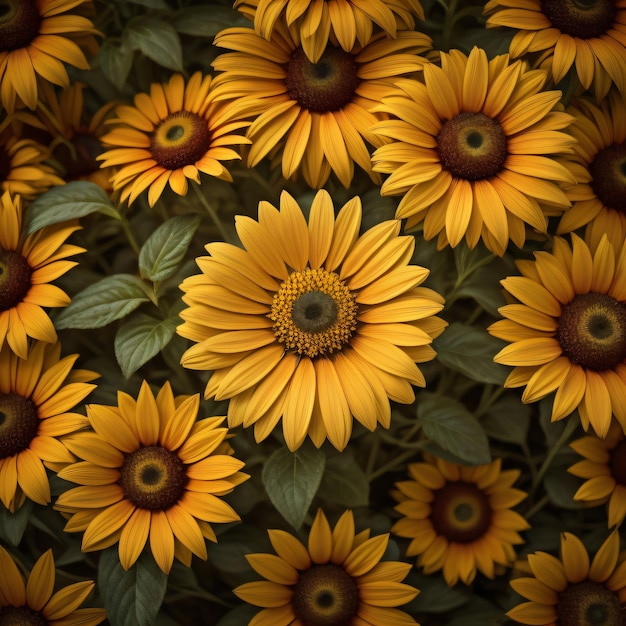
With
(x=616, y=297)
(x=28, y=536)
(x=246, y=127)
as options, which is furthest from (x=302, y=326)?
(x=28, y=536)

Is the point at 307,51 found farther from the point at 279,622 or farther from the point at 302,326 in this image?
the point at 279,622

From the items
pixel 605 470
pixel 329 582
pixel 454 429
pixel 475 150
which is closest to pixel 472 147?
pixel 475 150

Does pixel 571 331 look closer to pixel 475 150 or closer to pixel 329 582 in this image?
pixel 475 150

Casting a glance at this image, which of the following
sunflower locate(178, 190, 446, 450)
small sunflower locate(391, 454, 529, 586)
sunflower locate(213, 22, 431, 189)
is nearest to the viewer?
sunflower locate(178, 190, 446, 450)

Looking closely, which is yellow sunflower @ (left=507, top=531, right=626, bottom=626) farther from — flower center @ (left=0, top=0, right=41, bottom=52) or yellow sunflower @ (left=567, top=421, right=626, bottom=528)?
flower center @ (left=0, top=0, right=41, bottom=52)

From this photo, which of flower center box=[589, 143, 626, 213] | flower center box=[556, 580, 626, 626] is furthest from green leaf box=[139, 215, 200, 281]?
flower center box=[556, 580, 626, 626]

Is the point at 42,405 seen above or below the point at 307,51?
below

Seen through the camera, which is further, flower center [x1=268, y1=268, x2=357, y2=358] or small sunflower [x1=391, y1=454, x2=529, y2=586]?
small sunflower [x1=391, y1=454, x2=529, y2=586]
